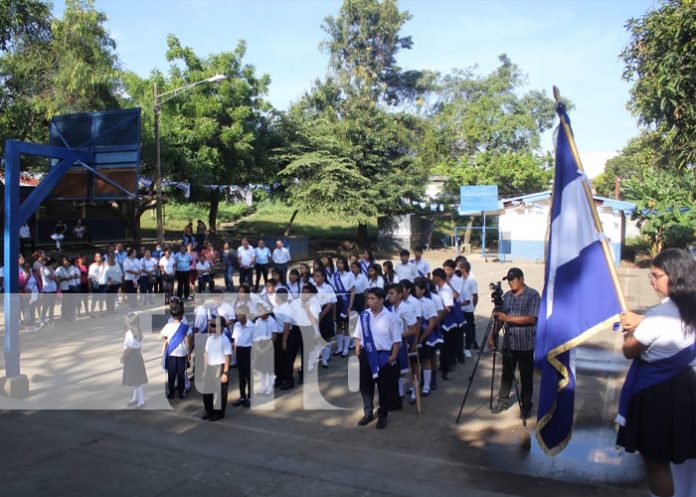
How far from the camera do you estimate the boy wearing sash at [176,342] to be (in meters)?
8.00

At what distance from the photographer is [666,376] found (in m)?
3.78

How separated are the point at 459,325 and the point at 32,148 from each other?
6.59 metres

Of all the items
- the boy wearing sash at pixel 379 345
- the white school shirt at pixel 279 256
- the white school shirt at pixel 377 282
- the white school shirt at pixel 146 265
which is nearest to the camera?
the boy wearing sash at pixel 379 345

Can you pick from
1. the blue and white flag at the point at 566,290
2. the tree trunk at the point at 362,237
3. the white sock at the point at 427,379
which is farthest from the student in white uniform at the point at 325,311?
the tree trunk at the point at 362,237

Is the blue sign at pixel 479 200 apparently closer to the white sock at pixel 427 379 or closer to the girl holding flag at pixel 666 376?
the white sock at pixel 427 379

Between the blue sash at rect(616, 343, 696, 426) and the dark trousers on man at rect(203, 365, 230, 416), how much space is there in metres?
4.98

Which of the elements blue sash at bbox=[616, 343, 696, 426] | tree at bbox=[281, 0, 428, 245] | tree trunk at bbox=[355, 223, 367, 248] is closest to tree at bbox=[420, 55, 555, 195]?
tree at bbox=[281, 0, 428, 245]

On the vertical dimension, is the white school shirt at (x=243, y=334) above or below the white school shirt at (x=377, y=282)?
below

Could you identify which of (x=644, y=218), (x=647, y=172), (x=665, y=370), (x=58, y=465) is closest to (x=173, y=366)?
(x=58, y=465)

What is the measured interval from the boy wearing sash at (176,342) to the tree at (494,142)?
28714mm

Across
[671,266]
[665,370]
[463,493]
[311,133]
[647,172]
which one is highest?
[311,133]

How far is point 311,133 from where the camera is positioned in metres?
28.5

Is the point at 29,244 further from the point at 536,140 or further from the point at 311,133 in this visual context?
the point at 536,140

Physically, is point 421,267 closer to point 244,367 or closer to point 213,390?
point 244,367
